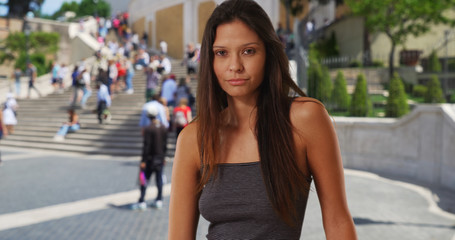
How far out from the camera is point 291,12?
27.6 meters

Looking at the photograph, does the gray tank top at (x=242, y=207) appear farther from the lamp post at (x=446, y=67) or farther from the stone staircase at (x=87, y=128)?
the stone staircase at (x=87, y=128)

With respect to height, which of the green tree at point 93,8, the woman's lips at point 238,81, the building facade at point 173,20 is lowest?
the woman's lips at point 238,81

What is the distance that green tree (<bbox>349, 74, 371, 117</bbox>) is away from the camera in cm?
1133

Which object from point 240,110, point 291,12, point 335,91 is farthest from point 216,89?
point 291,12

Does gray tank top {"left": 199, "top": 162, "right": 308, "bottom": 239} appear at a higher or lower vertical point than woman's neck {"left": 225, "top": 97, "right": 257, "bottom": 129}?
lower

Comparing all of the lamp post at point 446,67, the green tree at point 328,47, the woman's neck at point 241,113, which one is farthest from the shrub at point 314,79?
the green tree at point 328,47

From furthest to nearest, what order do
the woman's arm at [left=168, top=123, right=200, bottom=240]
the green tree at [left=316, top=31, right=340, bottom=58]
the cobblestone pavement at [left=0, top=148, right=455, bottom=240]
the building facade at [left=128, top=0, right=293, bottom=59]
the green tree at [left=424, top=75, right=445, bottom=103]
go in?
the building facade at [left=128, top=0, right=293, bottom=59] → the green tree at [left=316, top=31, right=340, bottom=58] → the green tree at [left=424, top=75, right=445, bottom=103] → the cobblestone pavement at [left=0, top=148, right=455, bottom=240] → the woman's arm at [left=168, top=123, right=200, bottom=240]

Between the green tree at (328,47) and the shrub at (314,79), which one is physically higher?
the green tree at (328,47)

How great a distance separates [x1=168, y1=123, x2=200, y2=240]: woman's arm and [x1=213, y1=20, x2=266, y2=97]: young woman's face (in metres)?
0.22

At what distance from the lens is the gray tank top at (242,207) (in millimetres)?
1288

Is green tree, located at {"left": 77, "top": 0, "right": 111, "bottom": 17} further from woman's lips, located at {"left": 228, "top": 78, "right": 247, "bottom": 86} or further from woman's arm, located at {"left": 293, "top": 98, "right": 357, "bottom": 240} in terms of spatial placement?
woman's arm, located at {"left": 293, "top": 98, "right": 357, "bottom": 240}

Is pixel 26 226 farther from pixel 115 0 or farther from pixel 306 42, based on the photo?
pixel 115 0

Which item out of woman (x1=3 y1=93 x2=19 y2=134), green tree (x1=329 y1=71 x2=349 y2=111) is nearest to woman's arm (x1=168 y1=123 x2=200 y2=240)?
green tree (x1=329 y1=71 x2=349 y2=111)

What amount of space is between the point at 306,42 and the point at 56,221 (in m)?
16.7
